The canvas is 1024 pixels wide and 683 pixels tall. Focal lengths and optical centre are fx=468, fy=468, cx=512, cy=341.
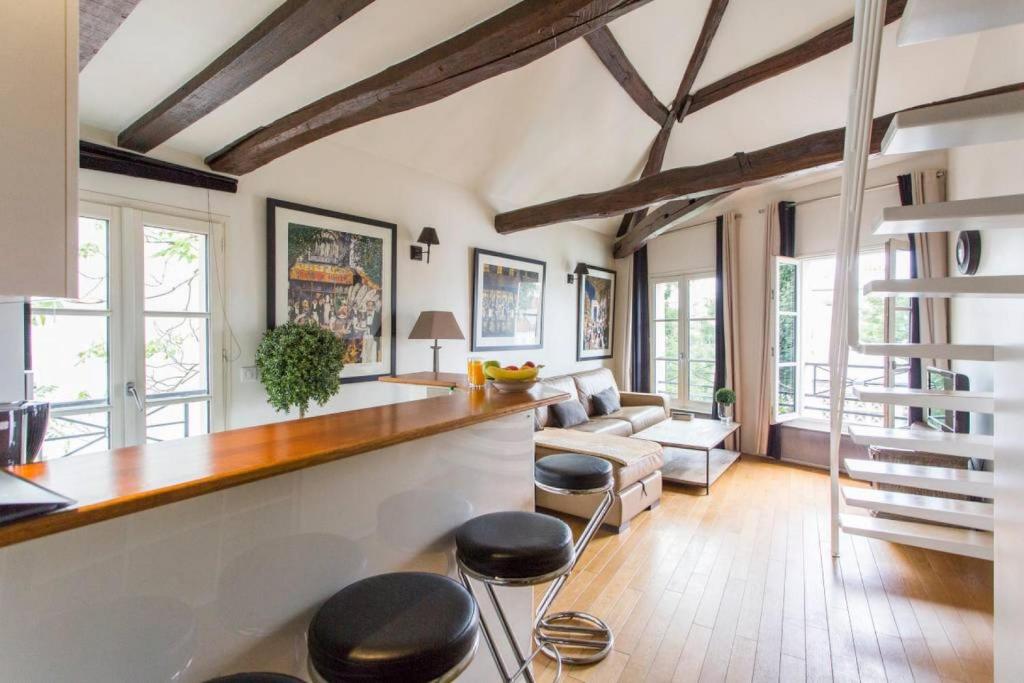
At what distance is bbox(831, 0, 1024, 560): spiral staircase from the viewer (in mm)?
1149

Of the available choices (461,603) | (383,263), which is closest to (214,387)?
(383,263)

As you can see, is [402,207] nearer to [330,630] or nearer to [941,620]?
[330,630]

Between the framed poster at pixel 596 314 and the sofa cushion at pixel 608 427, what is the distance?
1.20 metres

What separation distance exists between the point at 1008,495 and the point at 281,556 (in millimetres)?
2333

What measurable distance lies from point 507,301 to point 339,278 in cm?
184

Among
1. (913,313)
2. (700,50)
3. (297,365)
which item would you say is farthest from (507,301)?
(913,313)

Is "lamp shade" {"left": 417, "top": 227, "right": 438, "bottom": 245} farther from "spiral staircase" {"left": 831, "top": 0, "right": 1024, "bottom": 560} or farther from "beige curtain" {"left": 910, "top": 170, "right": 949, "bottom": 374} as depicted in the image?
"beige curtain" {"left": 910, "top": 170, "right": 949, "bottom": 374}

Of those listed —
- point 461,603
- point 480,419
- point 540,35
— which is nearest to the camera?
point 461,603

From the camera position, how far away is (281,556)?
1.13m

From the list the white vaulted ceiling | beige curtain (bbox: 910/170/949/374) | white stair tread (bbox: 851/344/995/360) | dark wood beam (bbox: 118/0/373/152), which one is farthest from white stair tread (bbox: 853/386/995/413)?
dark wood beam (bbox: 118/0/373/152)

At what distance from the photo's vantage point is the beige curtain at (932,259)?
3838 millimetres

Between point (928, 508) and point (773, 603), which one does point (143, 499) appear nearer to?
point (773, 603)

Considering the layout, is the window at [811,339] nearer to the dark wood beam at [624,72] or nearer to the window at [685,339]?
the window at [685,339]

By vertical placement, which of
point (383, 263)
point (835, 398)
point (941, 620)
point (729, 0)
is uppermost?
point (729, 0)
